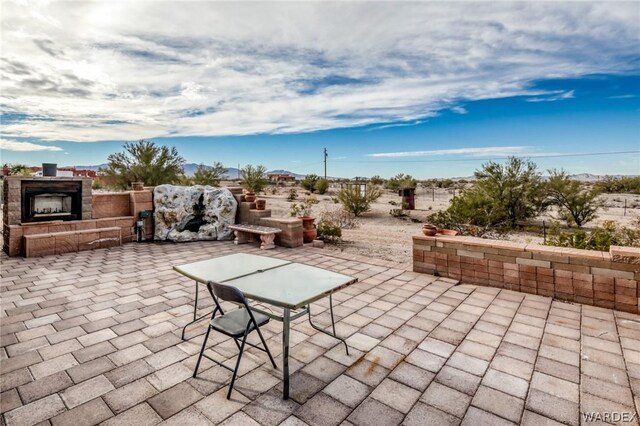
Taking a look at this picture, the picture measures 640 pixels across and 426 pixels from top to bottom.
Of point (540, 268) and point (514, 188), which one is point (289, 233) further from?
point (514, 188)

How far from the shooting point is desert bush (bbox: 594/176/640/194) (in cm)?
2573

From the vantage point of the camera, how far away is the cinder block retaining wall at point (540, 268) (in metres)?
3.62

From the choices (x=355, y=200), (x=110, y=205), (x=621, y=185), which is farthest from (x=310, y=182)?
(x=621, y=185)

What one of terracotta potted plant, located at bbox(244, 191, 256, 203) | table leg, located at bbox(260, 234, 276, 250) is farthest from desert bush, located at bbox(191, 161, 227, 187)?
table leg, located at bbox(260, 234, 276, 250)

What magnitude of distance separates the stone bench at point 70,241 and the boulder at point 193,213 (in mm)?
942

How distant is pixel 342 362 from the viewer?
2525mm

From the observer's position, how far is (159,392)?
2.13 metres

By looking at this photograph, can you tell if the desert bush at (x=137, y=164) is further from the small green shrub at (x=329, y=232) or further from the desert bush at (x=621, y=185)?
the desert bush at (x=621, y=185)

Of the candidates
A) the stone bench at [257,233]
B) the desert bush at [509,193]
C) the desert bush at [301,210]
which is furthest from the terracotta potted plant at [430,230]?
the desert bush at [509,193]

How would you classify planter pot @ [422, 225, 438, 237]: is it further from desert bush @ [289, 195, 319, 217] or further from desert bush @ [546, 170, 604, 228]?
desert bush @ [546, 170, 604, 228]

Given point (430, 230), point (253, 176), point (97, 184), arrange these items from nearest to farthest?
point (430, 230) → point (97, 184) → point (253, 176)

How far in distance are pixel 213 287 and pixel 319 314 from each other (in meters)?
1.65

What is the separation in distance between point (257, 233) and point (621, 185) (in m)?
33.0

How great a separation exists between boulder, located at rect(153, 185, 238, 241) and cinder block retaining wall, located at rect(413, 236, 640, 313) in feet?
15.9
